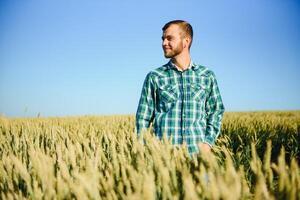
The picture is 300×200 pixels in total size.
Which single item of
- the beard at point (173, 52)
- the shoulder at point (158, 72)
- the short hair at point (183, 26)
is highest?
the short hair at point (183, 26)

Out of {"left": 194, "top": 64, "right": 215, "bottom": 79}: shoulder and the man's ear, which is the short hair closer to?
the man's ear

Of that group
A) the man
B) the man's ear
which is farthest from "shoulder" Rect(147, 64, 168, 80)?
the man's ear

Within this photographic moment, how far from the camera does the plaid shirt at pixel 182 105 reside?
243 cm

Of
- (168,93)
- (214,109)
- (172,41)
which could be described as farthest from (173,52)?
(214,109)

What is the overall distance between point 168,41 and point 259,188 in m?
1.84

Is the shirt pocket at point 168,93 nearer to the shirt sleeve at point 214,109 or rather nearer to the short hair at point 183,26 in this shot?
the shirt sleeve at point 214,109

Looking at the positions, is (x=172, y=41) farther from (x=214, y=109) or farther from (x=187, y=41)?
(x=214, y=109)

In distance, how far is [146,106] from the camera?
2.54 metres

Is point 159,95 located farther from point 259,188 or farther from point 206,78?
point 259,188

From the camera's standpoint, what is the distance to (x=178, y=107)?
2469 mm

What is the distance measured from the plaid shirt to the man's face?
5.2 inches

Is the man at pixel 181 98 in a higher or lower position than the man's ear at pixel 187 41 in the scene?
lower

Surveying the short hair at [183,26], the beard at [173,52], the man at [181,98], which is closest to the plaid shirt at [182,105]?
the man at [181,98]

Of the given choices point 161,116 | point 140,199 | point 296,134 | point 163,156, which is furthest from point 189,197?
point 296,134
